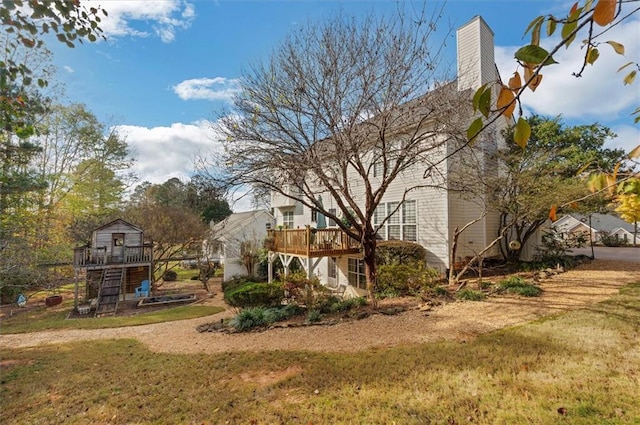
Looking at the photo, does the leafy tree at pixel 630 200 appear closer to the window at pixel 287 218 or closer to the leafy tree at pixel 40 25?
the leafy tree at pixel 40 25

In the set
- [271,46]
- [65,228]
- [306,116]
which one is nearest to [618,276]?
[306,116]

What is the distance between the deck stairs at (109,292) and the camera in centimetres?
1444

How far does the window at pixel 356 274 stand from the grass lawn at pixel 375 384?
772 cm

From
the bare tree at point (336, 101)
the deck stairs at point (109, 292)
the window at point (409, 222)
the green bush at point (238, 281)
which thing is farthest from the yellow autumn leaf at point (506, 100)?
the green bush at point (238, 281)

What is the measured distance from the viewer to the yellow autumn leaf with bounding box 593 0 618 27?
70 cm

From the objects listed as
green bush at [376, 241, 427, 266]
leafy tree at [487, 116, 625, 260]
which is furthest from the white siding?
green bush at [376, 241, 427, 266]

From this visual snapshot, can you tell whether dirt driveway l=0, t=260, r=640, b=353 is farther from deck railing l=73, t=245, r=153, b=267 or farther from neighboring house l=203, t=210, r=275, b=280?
neighboring house l=203, t=210, r=275, b=280

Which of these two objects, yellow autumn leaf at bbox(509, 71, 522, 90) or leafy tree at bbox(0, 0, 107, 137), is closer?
yellow autumn leaf at bbox(509, 71, 522, 90)

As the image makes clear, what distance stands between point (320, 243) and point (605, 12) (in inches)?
455

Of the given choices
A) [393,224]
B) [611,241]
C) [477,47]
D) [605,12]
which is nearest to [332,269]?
[393,224]

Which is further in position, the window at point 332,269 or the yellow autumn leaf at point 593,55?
the window at point 332,269

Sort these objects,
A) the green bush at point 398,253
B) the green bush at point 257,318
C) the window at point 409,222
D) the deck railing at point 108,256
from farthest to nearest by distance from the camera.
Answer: the deck railing at point 108,256
the window at point 409,222
the green bush at point 398,253
the green bush at point 257,318

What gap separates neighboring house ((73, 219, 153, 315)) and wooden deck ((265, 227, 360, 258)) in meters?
10.5

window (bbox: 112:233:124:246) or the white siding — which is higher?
the white siding
